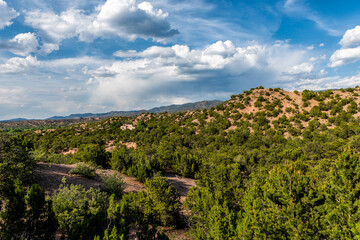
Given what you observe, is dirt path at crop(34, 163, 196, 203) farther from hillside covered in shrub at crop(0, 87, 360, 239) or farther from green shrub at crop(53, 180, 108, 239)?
green shrub at crop(53, 180, 108, 239)

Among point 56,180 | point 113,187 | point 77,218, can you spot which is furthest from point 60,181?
point 77,218

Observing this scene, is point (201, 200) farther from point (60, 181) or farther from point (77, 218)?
point (60, 181)

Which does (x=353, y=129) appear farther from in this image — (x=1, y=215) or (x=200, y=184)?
(x=1, y=215)

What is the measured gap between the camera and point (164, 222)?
48.2ft

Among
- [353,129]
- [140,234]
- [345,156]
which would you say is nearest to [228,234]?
[140,234]

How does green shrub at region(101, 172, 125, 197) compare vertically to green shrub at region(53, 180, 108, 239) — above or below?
below

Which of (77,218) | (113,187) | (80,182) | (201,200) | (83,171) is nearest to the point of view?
(77,218)

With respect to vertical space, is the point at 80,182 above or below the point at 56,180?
below

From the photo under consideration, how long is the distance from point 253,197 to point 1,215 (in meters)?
14.0

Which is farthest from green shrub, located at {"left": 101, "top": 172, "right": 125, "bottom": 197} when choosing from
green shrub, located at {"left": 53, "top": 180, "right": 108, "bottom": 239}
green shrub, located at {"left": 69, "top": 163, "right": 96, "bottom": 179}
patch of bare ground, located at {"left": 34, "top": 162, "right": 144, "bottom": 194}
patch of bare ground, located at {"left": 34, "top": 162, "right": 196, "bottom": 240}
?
green shrub, located at {"left": 53, "top": 180, "right": 108, "bottom": 239}

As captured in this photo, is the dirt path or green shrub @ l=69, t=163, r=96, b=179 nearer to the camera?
the dirt path

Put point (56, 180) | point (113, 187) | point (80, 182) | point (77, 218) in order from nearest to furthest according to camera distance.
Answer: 1. point (77, 218)
2. point (56, 180)
3. point (113, 187)
4. point (80, 182)

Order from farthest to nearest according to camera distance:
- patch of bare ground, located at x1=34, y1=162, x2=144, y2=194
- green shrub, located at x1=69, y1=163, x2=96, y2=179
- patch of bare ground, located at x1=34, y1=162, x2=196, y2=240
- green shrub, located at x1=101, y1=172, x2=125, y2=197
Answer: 1. green shrub, located at x1=69, y1=163, x2=96, y2=179
2. green shrub, located at x1=101, y1=172, x2=125, y2=197
3. patch of bare ground, located at x1=34, y1=162, x2=144, y2=194
4. patch of bare ground, located at x1=34, y1=162, x2=196, y2=240

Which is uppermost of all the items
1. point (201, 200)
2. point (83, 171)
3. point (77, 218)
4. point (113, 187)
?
point (77, 218)
